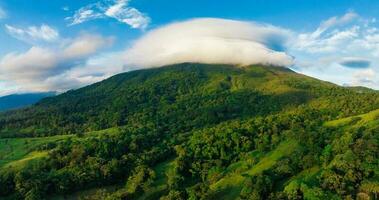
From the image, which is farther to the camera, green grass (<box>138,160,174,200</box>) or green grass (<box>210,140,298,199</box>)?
green grass (<box>138,160,174,200</box>)

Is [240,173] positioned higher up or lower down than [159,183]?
higher up

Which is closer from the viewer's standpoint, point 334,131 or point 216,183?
point 216,183

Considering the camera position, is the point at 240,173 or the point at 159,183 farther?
the point at 159,183

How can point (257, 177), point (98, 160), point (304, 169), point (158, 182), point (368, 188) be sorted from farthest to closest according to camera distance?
point (98, 160) < point (158, 182) < point (304, 169) < point (257, 177) < point (368, 188)

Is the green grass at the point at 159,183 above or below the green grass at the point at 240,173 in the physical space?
below

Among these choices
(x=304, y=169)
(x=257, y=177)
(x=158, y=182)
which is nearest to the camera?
(x=257, y=177)

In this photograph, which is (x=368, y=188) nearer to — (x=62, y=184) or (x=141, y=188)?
(x=141, y=188)

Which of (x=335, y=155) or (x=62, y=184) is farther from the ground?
(x=335, y=155)

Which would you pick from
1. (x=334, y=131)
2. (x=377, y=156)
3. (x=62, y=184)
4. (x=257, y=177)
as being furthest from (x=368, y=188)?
(x=62, y=184)

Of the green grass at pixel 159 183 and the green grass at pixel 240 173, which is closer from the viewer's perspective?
the green grass at pixel 240 173

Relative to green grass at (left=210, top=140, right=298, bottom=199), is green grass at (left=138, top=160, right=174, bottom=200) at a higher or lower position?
lower
